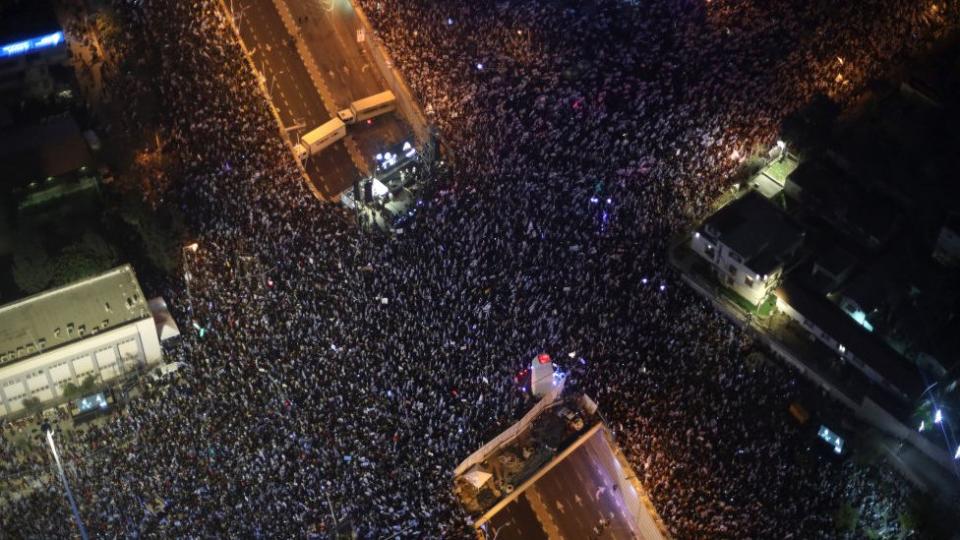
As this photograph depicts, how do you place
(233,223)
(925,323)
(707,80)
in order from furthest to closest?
(707,80) < (233,223) < (925,323)

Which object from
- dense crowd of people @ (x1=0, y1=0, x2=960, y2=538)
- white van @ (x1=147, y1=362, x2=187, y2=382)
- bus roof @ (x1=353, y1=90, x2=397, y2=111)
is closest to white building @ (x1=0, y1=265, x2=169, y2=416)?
white van @ (x1=147, y1=362, x2=187, y2=382)

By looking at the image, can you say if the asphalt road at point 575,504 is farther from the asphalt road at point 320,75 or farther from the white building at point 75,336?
the asphalt road at point 320,75

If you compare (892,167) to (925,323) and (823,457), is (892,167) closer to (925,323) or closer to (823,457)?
(925,323)

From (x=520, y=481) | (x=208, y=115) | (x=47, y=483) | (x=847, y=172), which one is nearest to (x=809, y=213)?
(x=847, y=172)

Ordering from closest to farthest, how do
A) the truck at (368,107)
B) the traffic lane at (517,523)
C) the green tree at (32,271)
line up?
the traffic lane at (517,523)
the green tree at (32,271)
the truck at (368,107)

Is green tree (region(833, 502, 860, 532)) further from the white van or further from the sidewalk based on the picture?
the white van

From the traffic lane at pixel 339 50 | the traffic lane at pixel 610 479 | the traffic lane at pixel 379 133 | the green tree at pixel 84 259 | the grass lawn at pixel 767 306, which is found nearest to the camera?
the traffic lane at pixel 610 479

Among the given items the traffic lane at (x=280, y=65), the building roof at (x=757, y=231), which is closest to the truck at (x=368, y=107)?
the traffic lane at (x=280, y=65)
